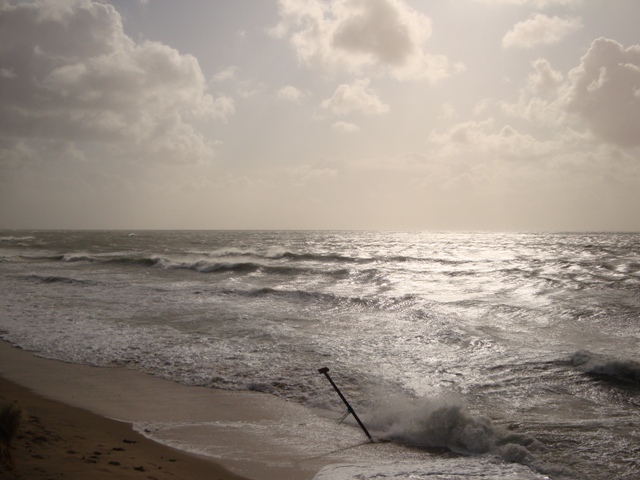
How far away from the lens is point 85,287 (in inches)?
881

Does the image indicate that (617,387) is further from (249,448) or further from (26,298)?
(26,298)

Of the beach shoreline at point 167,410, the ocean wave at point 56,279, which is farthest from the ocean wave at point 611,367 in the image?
the ocean wave at point 56,279

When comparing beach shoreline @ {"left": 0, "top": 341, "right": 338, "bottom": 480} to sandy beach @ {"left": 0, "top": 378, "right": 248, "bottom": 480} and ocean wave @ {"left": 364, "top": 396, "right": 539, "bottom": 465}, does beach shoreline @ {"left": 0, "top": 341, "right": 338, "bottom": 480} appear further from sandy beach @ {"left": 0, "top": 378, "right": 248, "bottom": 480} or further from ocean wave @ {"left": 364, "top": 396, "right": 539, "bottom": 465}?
ocean wave @ {"left": 364, "top": 396, "right": 539, "bottom": 465}

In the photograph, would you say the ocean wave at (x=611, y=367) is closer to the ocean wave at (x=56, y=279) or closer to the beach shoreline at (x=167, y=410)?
the beach shoreline at (x=167, y=410)

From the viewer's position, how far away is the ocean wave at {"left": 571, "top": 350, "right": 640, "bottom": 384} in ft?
30.7

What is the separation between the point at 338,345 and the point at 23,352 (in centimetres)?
762

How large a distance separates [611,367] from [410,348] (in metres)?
4.43

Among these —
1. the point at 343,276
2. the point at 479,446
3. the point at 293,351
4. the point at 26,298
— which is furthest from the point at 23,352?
the point at 343,276

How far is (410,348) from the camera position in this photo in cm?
1202

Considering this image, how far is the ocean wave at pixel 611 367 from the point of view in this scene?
9359 mm

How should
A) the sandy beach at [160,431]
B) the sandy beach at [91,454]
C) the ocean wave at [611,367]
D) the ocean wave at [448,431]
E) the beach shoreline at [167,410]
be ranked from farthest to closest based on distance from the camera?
the ocean wave at [611,367] < the ocean wave at [448,431] < the beach shoreline at [167,410] < the sandy beach at [160,431] < the sandy beach at [91,454]

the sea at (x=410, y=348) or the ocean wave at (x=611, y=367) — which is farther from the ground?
the ocean wave at (x=611, y=367)

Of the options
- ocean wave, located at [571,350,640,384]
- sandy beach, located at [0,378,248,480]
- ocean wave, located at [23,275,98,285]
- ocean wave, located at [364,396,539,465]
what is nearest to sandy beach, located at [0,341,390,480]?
sandy beach, located at [0,378,248,480]

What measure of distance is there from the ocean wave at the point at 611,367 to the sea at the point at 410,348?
3cm
